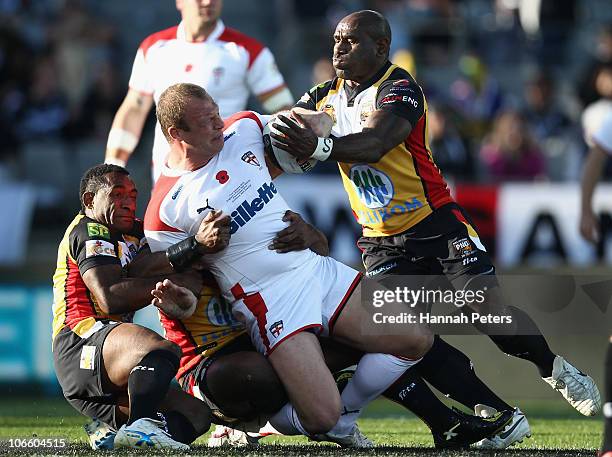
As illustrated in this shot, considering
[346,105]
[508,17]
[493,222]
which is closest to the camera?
[346,105]

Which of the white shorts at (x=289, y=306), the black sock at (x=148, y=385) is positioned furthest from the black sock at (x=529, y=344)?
the black sock at (x=148, y=385)

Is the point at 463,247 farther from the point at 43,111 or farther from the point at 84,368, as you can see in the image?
the point at 43,111

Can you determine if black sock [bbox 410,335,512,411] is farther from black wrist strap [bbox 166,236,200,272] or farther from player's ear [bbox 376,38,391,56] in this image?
player's ear [bbox 376,38,391,56]

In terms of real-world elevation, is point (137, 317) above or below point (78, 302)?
below

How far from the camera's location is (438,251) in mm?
7145

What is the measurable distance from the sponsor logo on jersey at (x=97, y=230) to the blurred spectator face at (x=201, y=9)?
2.74m

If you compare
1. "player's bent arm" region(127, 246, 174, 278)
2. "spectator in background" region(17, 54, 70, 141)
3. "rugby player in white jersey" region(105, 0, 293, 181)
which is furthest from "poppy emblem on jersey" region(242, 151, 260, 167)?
"spectator in background" region(17, 54, 70, 141)

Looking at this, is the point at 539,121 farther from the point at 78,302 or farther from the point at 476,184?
the point at 78,302

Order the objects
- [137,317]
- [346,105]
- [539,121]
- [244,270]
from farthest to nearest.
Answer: [539,121] < [137,317] < [346,105] < [244,270]

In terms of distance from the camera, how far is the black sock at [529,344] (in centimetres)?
684

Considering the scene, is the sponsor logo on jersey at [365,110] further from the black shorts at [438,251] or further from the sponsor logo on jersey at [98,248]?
the sponsor logo on jersey at [98,248]

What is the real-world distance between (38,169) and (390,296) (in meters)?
7.76

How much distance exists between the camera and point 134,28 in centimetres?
1712

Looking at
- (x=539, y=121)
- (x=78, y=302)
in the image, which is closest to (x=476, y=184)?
(x=539, y=121)
